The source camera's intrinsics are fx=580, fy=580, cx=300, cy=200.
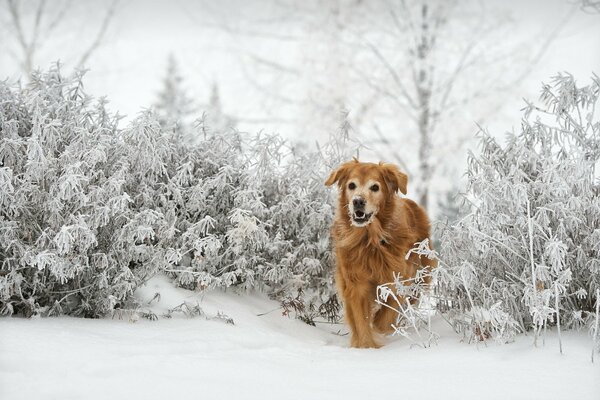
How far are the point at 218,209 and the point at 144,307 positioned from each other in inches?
40.2

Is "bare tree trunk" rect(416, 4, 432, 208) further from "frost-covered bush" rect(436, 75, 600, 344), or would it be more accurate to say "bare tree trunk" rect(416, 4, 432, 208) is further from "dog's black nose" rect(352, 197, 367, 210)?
"frost-covered bush" rect(436, 75, 600, 344)

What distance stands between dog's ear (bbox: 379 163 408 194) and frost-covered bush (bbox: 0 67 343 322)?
72 cm

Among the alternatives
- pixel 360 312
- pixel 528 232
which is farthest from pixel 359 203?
pixel 528 232

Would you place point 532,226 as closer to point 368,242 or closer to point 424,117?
point 368,242

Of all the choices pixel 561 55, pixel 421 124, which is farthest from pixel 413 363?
pixel 561 55

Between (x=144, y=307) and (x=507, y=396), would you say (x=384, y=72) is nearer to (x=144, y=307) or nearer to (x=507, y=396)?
(x=144, y=307)

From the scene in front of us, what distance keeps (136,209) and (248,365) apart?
1.50 m

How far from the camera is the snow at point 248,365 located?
7.98ft

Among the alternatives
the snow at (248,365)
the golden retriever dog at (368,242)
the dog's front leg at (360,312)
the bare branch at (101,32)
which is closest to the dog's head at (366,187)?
the golden retriever dog at (368,242)

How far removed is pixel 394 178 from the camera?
419cm

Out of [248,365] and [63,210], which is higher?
[63,210]

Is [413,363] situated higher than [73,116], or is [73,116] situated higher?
[73,116]

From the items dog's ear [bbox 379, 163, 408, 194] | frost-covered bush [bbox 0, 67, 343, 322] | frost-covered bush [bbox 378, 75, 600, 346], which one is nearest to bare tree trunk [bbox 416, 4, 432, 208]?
frost-covered bush [bbox 0, 67, 343, 322]

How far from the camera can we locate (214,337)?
345 centimetres
